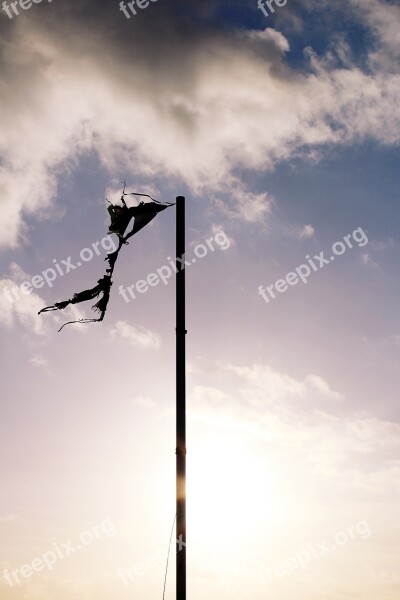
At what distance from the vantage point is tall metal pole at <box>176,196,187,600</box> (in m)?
7.19

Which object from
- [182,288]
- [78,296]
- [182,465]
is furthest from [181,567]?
[78,296]

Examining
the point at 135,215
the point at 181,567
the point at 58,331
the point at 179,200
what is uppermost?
the point at 135,215

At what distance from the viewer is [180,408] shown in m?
7.95

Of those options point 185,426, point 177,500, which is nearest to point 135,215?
point 185,426

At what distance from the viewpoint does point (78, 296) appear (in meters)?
9.63

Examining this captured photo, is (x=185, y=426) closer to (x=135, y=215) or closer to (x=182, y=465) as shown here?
(x=182, y=465)

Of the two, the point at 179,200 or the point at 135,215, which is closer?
the point at 179,200

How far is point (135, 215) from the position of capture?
10.4 meters

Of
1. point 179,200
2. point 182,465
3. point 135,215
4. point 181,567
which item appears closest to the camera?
point 181,567

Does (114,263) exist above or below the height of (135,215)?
below

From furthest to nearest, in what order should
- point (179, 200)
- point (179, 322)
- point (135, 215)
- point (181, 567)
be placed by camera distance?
point (135, 215)
point (179, 200)
point (179, 322)
point (181, 567)

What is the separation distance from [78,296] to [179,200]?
2.46m

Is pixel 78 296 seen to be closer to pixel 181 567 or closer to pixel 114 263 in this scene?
pixel 114 263

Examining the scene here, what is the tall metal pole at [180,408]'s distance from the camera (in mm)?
7188
